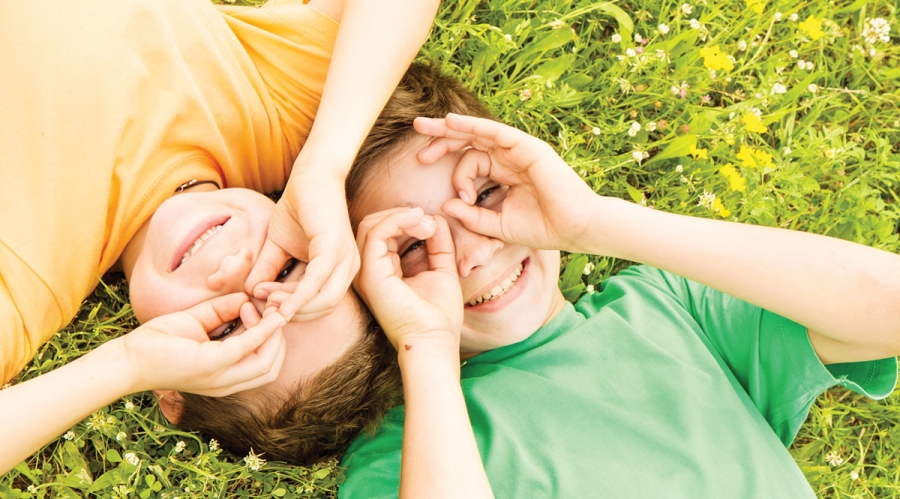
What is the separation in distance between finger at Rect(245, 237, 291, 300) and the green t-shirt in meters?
0.78

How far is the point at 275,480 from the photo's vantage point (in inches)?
107

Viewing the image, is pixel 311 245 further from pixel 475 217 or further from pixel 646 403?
pixel 646 403

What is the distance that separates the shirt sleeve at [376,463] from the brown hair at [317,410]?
0.06 metres

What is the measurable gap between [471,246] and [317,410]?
2.49ft

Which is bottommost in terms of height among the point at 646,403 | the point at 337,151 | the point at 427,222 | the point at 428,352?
the point at 646,403

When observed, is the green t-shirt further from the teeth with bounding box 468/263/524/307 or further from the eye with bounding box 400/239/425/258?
the eye with bounding box 400/239/425/258

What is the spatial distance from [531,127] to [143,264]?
1.79 metres

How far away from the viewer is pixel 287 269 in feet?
7.20

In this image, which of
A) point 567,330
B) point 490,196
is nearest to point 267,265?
point 490,196

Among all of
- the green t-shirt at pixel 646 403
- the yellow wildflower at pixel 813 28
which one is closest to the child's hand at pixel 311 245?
the green t-shirt at pixel 646 403

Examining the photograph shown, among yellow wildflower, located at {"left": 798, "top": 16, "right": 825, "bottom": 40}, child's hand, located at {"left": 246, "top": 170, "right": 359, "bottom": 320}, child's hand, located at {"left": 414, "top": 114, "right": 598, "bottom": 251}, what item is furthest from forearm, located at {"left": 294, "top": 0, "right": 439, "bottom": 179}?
yellow wildflower, located at {"left": 798, "top": 16, "right": 825, "bottom": 40}

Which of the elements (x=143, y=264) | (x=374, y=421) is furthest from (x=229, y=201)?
(x=374, y=421)

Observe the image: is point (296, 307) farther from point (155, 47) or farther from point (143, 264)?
point (155, 47)

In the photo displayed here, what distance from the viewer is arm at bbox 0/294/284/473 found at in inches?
74.7
